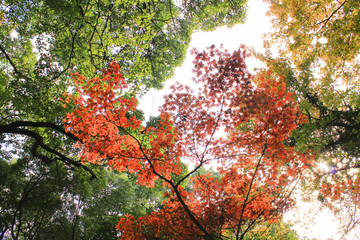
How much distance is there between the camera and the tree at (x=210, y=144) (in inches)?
192

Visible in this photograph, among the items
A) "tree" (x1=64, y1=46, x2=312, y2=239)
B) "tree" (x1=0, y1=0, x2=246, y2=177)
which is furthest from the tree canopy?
"tree" (x1=64, y1=46, x2=312, y2=239)

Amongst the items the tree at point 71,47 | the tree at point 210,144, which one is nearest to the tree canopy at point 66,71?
the tree at point 71,47

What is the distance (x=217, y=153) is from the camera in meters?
5.37

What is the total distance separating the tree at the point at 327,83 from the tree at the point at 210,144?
1.73 meters

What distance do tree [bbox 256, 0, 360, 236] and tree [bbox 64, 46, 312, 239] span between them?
5.69 ft

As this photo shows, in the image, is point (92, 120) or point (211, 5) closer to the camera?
point (92, 120)

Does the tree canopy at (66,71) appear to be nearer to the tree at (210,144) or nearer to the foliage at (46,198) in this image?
the foliage at (46,198)

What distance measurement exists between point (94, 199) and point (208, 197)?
13696 mm

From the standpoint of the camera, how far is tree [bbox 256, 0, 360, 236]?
20.1 feet

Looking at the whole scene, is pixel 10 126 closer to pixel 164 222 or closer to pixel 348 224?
pixel 164 222

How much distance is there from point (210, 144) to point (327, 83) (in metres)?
6.39

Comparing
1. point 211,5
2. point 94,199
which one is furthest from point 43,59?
point 94,199

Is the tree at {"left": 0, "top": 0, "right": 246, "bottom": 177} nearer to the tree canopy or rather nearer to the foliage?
the tree canopy

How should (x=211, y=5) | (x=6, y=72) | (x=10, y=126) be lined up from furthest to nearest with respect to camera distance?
(x=6, y=72)
(x=211, y=5)
(x=10, y=126)
